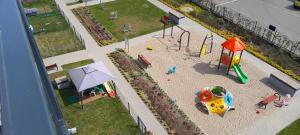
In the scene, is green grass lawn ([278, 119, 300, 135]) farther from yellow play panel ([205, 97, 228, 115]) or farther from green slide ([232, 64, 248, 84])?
green slide ([232, 64, 248, 84])

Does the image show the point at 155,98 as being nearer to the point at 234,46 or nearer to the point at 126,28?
the point at 234,46

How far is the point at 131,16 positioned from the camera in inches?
1252

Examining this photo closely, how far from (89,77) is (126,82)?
132 inches

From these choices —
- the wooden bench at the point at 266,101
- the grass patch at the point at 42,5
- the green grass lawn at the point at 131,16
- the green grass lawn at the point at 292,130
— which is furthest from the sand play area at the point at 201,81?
the grass patch at the point at 42,5

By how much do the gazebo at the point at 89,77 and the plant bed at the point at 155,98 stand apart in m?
2.70

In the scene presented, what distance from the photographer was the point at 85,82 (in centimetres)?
1998

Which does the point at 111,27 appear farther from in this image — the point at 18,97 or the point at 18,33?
the point at 18,97

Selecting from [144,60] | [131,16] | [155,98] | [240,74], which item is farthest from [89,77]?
[131,16]

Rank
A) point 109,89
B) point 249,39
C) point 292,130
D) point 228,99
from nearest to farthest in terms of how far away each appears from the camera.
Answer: point 292,130
point 228,99
point 109,89
point 249,39

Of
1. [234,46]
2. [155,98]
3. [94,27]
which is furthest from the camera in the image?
[94,27]

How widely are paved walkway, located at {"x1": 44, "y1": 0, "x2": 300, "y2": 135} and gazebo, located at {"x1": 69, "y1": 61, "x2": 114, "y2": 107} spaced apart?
203cm

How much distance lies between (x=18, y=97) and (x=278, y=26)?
992 inches

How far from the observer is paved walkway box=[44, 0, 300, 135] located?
1916cm

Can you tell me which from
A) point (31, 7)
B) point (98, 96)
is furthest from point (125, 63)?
point (31, 7)
